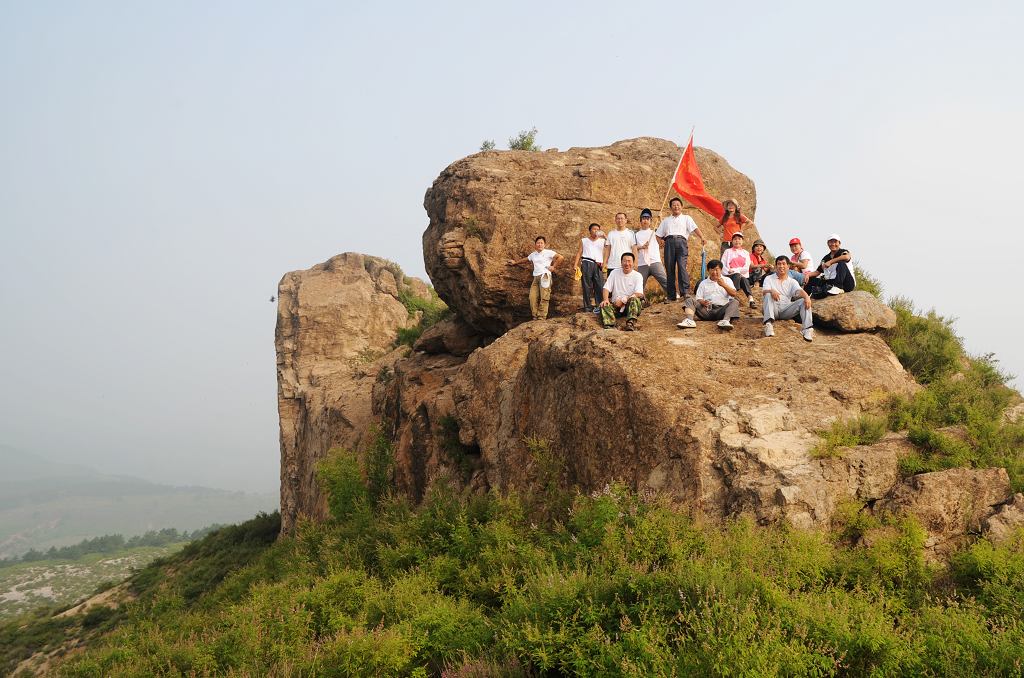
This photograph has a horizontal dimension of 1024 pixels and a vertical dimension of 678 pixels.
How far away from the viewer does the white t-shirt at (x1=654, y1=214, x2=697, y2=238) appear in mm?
13602

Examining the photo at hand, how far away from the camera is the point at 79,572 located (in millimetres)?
60125

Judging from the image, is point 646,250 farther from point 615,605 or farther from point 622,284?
point 615,605

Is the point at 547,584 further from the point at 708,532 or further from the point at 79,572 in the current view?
the point at 79,572

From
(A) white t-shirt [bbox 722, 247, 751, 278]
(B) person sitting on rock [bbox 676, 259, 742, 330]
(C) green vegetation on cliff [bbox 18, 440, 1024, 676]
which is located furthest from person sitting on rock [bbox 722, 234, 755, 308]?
(C) green vegetation on cliff [bbox 18, 440, 1024, 676]

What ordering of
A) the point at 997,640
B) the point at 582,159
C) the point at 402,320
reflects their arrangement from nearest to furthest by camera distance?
1. the point at 997,640
2. the point at 582,159
3. the point at 402,320

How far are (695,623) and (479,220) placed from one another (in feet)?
43.5

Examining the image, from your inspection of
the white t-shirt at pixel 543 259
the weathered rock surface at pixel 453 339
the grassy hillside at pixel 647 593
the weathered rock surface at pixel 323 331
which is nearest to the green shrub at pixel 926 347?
the grassy hillside at pixel 647 593

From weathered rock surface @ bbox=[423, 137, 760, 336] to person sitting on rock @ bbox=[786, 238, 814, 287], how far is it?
3654 millimetres

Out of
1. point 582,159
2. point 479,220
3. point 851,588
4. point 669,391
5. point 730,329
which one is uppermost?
point 582,159

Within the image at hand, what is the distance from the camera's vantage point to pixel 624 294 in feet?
42.8

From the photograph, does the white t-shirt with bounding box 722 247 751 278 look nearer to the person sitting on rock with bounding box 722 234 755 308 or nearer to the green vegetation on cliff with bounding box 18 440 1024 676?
the person sitting on rock with bounding box 722 234 755 308

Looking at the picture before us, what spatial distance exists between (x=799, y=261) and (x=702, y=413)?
5.28 metres

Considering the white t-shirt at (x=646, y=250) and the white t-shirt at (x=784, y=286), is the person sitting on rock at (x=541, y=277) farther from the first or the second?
the white t-shirt at (x=784, y=286)

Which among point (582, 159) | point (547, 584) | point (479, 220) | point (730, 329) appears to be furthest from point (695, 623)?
point (582, 159)
